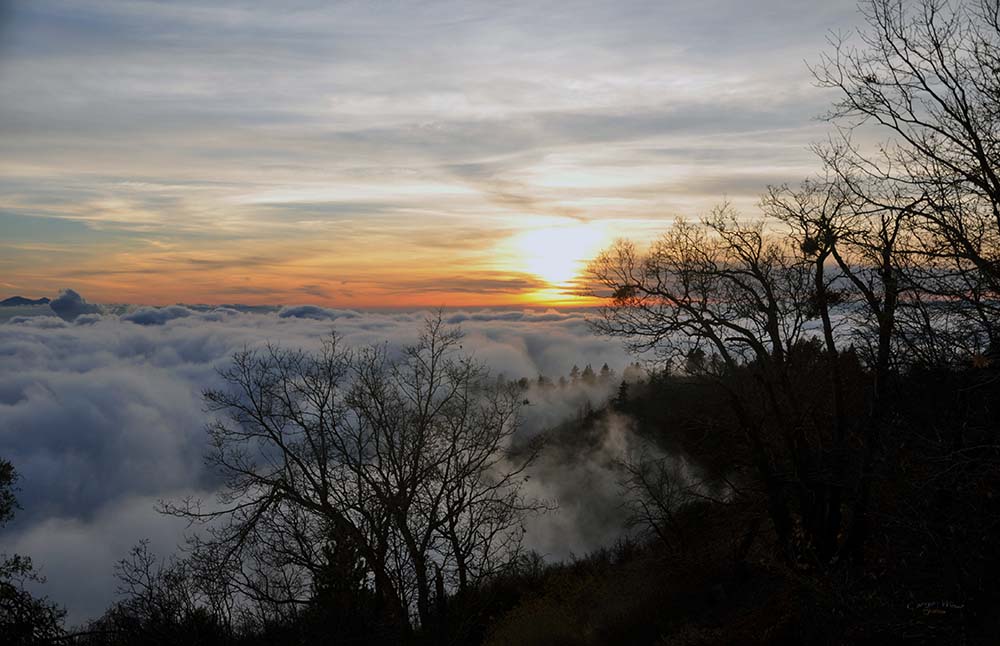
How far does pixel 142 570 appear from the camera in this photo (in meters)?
16.6

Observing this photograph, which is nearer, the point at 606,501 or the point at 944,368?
the point at 944,368

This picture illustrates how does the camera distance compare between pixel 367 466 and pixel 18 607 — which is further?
pixel 367 466

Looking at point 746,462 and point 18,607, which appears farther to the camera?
point 746,462

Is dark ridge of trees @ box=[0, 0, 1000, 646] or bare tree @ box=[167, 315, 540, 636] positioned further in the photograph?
bare tree @ box=[167, 315, 540, 636]

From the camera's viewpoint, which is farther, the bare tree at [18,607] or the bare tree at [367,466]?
the bare tree at [367,466]

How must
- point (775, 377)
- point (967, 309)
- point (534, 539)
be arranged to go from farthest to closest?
1. point (534, 539)
2. point (775, 377)
3. point (967, 309)

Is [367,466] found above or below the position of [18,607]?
above

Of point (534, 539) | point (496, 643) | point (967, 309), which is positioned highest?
point (967, 309)

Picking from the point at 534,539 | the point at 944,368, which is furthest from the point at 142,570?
the point at 534,539

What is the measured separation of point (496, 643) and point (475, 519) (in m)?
3.61

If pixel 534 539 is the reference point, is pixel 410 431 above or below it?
above

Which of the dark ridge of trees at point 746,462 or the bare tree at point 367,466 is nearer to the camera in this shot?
the dark ridge of trees at point 746,462

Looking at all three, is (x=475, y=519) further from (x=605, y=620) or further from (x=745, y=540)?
(x=745, y=540)

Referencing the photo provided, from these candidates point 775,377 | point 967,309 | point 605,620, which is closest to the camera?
point 967,309
